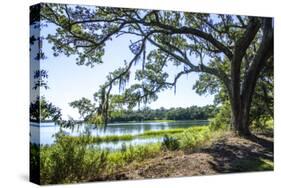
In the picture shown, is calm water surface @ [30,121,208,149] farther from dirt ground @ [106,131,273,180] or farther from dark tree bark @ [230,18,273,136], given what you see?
dark tree bark @ [230,18,273,136]

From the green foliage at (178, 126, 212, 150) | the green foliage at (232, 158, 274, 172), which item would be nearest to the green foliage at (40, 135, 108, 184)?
the green foliage at (178, 126, 212, 150)

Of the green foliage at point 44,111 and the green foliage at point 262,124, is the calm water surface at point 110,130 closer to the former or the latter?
the green foliage at point 44,111

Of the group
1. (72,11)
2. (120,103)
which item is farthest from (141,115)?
(72,11)

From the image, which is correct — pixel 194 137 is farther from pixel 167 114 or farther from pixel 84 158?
pixel 84 158

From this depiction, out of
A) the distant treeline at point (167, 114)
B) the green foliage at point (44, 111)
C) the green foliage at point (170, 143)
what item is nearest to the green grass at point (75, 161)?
the green foliage at point (44, 111)

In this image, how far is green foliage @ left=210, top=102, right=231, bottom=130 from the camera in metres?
10.8

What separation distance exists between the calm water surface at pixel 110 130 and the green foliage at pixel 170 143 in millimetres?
105

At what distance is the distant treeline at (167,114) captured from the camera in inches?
387

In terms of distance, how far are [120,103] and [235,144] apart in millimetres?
2322

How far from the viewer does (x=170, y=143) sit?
10203 mm

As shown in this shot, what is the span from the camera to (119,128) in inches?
383

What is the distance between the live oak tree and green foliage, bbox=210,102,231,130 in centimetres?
11

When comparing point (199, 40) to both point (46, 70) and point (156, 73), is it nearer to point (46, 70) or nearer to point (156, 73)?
point (156, 73)

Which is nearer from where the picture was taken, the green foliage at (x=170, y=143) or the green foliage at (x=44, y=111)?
the green foliage at (x=44, y=111)
